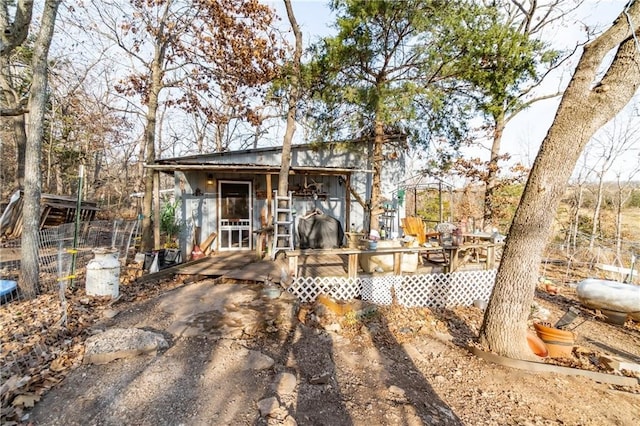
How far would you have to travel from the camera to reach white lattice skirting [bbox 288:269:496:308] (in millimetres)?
5480

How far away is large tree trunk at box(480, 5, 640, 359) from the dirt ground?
1.89 feet

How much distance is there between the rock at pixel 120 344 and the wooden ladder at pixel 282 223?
3469 millimetres

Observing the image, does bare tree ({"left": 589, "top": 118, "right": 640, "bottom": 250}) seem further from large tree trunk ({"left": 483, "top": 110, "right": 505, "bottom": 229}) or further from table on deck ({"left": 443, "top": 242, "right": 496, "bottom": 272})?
table on deck ({"left": 443, "top": 242, "right": 496, "bottom": 272})

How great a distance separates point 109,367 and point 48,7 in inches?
244

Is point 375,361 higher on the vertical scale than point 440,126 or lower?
lower

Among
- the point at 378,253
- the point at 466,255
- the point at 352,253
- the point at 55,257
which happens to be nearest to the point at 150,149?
the point at 55,257

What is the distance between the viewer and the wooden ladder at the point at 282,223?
6715 millimetres

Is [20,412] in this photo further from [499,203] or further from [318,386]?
[499,203]

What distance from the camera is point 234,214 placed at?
894cm

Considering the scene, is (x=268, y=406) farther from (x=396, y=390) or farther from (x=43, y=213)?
(x=43, y=213)

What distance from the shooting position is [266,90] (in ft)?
25.9

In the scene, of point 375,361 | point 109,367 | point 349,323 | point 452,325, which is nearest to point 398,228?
point 452,325

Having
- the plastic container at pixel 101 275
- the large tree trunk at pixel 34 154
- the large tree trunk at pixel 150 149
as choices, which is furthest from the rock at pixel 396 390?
the large tree trunk at pixel 150 149

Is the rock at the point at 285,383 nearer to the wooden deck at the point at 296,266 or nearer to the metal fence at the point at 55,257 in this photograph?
the wooden deck at the point at 296,266
